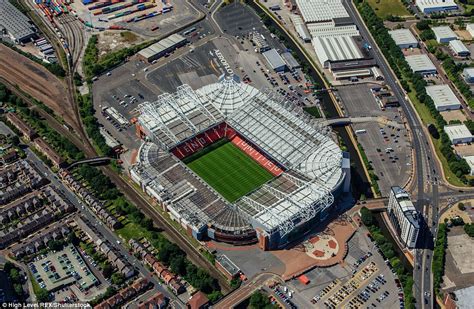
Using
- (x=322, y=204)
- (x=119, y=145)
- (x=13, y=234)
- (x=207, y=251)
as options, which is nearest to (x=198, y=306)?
(x=207, y=251)

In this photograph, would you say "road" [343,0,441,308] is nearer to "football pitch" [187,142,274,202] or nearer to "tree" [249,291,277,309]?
"tree" [249,291,277,309]

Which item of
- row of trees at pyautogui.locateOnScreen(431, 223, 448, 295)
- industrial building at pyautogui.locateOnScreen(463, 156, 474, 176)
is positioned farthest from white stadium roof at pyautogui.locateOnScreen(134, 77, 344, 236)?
industrial building at pyautogui.locateOnScreen(463, 156, 474, 176)

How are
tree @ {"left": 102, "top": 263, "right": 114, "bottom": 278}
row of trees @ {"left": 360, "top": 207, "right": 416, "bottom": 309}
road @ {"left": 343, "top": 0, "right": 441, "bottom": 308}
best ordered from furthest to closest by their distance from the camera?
road @ {"left": 343, "top": 0, "right": 441, "bottom": 308}, tree @ {"left": 102, "top": 263, "right": 114, "bottom": 278}, row of trees @ {"left": 360, "top": 207, "right": 416, "bottom": 309}

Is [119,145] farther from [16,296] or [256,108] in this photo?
[16,296]

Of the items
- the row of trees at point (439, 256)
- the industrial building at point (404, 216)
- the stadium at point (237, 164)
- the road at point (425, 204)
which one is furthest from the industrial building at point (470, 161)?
the stadium at point (237, 164)

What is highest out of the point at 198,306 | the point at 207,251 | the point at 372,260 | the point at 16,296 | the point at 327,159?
the point at 327,159

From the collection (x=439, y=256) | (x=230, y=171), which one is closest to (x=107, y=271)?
(x=230, y=171)

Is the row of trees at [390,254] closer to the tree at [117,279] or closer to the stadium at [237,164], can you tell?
the stadium at [237,164]
